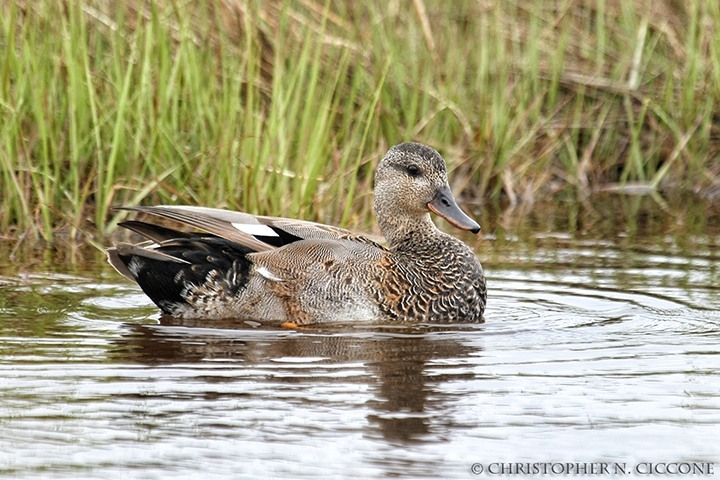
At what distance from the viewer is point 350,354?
513 cm

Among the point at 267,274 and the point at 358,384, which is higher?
the point at 267,274

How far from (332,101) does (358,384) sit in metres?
5.22

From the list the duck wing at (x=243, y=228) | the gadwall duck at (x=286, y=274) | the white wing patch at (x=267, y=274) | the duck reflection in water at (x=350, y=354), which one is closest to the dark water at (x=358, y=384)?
the duck reflection in water at (x=350, y=354)

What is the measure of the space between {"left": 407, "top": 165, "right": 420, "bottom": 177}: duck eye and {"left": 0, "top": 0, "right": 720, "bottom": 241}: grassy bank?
782mm

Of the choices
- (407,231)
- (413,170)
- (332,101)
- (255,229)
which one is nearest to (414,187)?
(413,170)

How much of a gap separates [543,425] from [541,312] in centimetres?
208

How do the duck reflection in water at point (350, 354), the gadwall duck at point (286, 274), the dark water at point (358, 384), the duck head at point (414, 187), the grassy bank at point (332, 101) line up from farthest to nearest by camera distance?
the grassy bank at point (332, 101) < the duck head at point (414, 187) < the gadwall duck at point (286, 274) < the duck reflection in water at point (350, 354) < the dark water at point (358, 384)

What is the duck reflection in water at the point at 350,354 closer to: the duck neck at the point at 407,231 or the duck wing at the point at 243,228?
the duck wing at the point at 243,228

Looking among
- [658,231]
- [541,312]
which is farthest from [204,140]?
[658,231]

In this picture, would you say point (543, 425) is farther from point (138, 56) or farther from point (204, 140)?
point (138, 56)

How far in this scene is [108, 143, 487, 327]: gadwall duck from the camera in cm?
590

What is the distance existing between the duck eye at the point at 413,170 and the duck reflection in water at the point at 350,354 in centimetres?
94

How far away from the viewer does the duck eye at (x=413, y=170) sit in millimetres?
6418

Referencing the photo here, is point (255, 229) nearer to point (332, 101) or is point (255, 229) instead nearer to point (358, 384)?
point (358, 384)
